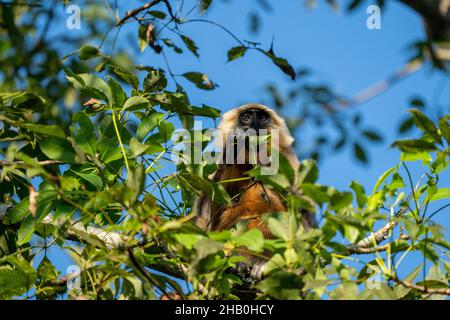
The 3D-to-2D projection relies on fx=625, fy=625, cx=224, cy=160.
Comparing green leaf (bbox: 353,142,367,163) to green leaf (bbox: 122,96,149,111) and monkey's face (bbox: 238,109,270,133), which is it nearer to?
green leaf (bbox: 122,96,149,111)

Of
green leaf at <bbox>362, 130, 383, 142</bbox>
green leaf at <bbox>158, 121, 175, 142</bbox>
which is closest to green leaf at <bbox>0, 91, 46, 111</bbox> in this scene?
green leaf at <bbox>158, 121, 175, 142</bbox>

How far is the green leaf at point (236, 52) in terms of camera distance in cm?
470

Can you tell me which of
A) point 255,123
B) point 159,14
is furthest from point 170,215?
point 255,123

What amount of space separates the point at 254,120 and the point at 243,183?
133cm

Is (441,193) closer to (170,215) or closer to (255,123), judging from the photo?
(170,215)

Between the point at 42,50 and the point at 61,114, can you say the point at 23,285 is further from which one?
the point at 61,114

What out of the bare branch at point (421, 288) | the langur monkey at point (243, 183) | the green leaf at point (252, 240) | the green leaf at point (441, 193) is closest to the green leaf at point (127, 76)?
the langur monkey at point (243, 183)

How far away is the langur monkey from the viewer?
6480 millimetres

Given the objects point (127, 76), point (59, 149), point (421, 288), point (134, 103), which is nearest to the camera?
point (421, 288)

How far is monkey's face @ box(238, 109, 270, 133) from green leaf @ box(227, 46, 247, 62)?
3.23 metres

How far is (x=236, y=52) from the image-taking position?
15.5 feet

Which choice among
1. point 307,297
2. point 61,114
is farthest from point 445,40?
point 61,114

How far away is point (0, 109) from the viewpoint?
4.57 metres

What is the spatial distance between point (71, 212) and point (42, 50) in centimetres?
370
